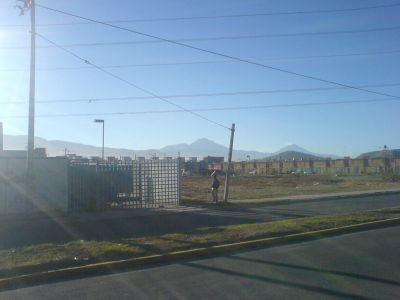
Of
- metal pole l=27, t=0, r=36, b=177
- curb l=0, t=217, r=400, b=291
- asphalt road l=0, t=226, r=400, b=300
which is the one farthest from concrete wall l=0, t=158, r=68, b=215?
asphalt road l=0, t=226, r=400, b=300

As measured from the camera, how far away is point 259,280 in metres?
8.81

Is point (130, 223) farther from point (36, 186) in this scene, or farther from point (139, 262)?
point (139, 262)

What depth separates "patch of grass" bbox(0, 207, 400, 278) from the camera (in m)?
10.1

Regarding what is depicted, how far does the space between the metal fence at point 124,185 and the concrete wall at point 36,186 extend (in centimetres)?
50

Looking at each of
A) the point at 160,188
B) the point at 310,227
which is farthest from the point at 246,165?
the point at 310,227

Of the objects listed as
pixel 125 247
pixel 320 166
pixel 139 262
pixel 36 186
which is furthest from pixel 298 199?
pixel 320 166

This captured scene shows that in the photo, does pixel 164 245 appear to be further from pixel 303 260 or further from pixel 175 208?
pixel 175 208

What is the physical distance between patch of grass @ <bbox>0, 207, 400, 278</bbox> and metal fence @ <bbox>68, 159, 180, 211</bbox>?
874 centimetres

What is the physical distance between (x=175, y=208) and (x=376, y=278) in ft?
49.9

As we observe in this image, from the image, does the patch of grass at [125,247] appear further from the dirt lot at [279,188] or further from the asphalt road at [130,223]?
the dirt lot at [279,188]

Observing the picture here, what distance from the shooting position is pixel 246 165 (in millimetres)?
123812

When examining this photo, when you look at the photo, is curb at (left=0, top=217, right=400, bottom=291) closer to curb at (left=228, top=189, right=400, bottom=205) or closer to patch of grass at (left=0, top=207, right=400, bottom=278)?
patch of grass at (left=0, top=207, right=400, bottom=278)

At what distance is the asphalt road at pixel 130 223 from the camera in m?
14.5

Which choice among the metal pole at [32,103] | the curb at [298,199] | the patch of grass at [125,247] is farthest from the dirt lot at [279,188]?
the patch of grass at [125,247]
